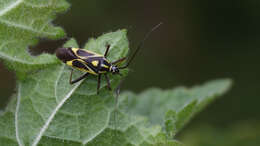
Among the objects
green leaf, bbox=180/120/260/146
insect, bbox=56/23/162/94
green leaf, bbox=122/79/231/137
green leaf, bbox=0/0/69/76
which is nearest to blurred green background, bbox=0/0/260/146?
green leaf, bbox=180/120/260/146

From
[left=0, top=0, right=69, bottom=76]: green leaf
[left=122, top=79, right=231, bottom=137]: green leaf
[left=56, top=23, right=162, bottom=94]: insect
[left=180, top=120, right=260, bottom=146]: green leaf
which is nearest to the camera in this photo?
[left=0, top=0, right=69, bottom=76]: green leaf

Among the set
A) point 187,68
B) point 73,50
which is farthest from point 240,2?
point 73,50

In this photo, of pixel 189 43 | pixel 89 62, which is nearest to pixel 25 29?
pixel 89 62

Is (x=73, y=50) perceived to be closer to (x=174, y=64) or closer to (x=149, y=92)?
(x=149, y=92)

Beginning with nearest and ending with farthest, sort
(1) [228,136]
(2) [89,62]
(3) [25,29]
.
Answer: (3) [25,29], (2) [89,62], (1) [228,136]

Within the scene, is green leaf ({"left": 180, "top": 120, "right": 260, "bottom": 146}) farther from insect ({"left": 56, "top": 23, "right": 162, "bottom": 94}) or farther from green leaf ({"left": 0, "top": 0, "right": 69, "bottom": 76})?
green leaf ({"left": 0, "top": 0, "right": 69, "bottom": 76})

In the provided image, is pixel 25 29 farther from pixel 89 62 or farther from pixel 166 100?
pixel 166 100
